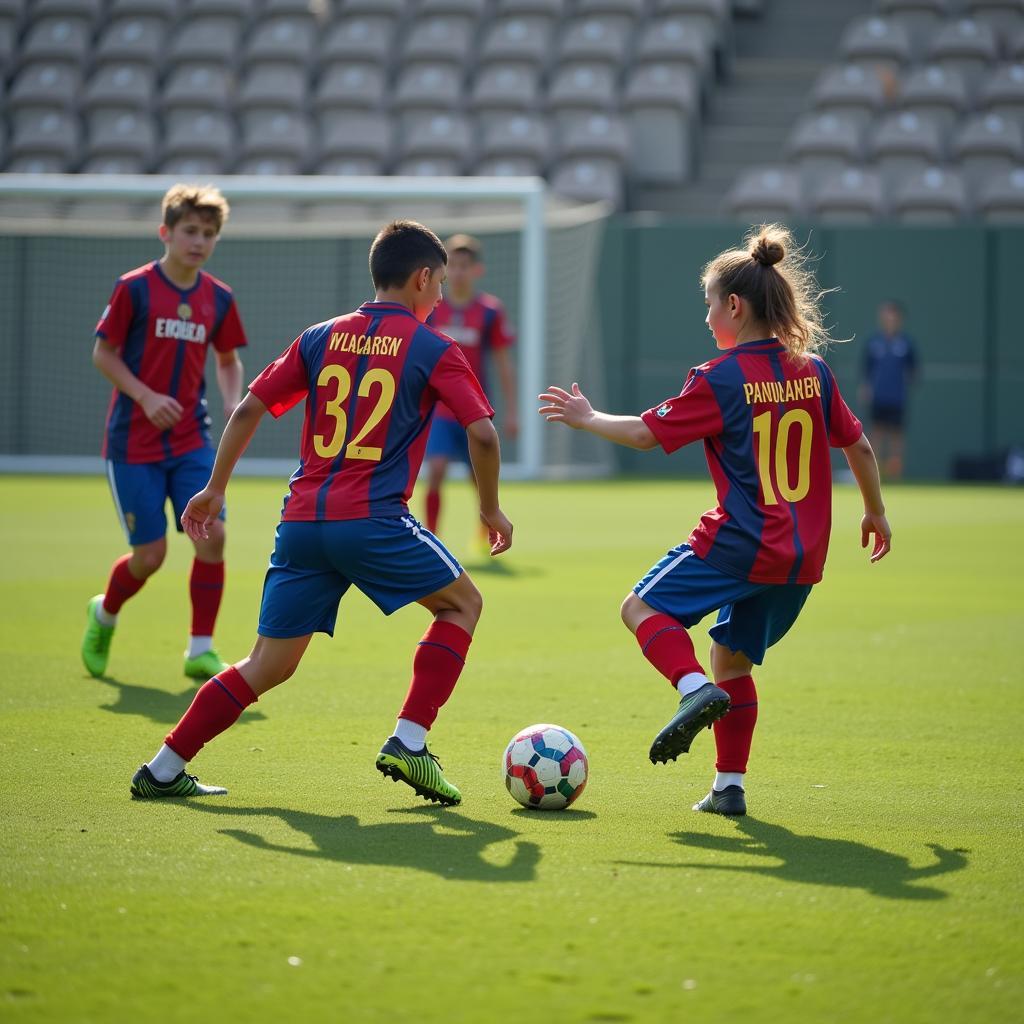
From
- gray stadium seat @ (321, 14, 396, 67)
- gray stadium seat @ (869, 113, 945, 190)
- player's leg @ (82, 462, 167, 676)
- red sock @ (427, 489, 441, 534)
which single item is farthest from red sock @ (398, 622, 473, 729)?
gray stadium seat @ (321, 14, 396, 67)

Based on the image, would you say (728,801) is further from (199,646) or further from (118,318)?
(118,318)

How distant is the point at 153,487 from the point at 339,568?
2.58 metres

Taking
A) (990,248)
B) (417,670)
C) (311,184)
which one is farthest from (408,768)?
(990,248)

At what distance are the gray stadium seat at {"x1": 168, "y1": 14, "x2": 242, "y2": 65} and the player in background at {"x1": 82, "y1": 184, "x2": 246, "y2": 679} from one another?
2017 cm

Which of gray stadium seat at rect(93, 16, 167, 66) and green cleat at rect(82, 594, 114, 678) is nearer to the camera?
green cleat at rect(82, 594, 114, 678)

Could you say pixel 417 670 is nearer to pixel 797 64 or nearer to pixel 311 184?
pixel 311 184

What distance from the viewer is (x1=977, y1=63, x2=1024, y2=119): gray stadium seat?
78.3 ft

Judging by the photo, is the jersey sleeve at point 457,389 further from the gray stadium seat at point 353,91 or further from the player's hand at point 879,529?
the gray stadium seat at point 353,91

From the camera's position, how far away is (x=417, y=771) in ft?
15.2

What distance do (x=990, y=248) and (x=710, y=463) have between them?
19.5 meters

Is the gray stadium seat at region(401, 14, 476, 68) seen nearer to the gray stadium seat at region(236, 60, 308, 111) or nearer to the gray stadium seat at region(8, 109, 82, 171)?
the gray stadium seat at region(236, 60, 308, 111)

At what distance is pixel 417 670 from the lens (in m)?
4.82

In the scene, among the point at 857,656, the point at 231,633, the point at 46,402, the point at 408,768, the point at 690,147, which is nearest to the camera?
the point at 408,768

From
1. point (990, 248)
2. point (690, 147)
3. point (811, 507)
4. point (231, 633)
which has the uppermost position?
point (690, 147)
